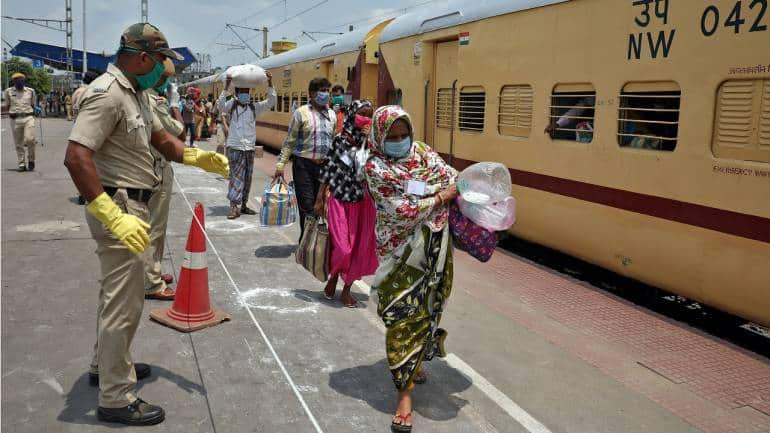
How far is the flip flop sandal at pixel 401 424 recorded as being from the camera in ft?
11.1

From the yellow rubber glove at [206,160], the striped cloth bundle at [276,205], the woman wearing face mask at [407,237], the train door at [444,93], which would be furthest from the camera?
the train door at [444,93]

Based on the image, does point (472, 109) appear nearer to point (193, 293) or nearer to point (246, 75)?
point (246, 75)

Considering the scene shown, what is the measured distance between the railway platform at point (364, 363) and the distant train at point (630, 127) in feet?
1.85

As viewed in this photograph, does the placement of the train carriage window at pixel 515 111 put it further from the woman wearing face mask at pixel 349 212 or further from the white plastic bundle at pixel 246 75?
the white plastic bundle at pixel 246 75

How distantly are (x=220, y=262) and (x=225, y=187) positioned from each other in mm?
6063

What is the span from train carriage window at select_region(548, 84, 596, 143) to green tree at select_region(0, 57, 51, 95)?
194ft

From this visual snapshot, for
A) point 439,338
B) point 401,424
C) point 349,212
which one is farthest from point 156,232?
point 401,424

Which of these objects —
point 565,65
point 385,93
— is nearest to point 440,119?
point 385,93

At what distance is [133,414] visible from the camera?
10.9ft

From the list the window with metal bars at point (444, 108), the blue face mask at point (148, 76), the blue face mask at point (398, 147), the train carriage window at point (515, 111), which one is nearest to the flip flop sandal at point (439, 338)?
the blue face mask at point (398, 147)

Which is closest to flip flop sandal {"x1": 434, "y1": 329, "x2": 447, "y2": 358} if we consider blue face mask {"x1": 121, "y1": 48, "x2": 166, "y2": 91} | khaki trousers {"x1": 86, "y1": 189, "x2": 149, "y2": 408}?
khaki trousers {"x1": 86, "y1": 189, "x2": 149, "y2": 408}

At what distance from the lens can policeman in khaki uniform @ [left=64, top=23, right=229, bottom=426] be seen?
3.09m

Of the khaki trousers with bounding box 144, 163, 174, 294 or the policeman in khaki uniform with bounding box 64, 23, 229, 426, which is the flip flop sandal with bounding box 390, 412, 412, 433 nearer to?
the policeman in khaki uniform with bounding box 64, 23, 229, 426

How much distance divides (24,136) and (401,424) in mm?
12950
